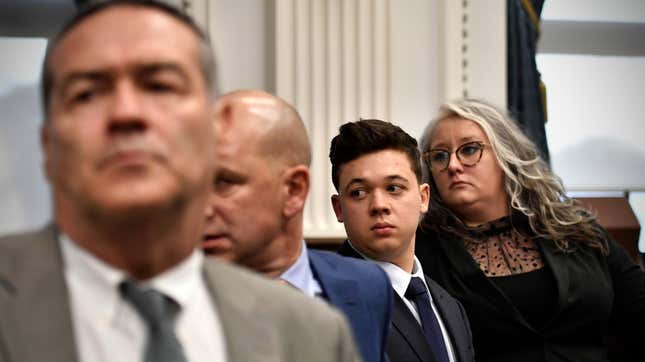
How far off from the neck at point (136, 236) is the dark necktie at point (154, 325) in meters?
0.04

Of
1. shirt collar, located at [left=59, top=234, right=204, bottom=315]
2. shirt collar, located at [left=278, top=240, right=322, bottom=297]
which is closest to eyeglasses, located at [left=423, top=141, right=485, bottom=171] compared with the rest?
shirt collar, located at [left=278, top=240, right=322, bottom=297]

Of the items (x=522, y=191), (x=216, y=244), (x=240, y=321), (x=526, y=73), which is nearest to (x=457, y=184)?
(x=522, y=191)

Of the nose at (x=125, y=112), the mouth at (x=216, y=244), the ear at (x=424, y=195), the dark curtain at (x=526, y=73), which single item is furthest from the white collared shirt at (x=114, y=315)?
the dark curtain at (x=526, y=73)

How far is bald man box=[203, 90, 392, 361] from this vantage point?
1887mm

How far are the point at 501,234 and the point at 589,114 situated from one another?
2.10m

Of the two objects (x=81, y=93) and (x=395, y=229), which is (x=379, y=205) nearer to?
(x=395, y=229)

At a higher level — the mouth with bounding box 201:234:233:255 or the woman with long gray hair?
the mouth with bounding box 201:234:233:255

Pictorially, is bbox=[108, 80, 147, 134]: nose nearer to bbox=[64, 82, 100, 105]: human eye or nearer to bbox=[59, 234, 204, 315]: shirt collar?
bbox=[64, 82, 100, 105]: human eye

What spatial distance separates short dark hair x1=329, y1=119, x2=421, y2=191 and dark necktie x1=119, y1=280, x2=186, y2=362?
59.7 inches

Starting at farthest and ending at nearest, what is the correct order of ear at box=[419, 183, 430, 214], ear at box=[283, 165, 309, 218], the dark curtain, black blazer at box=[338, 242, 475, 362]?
the dark curtain, ear at box=[419, 183, 430, 214], black blazer at box=[338, 242, 475, 362], ear at box=[283, 165, 309, 218]

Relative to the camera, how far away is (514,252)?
3.03 metres

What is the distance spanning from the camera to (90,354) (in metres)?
1.04

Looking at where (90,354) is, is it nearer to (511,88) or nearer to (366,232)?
(366,232)

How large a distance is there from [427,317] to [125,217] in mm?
1548
